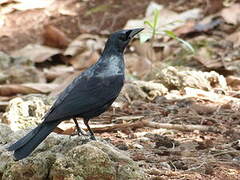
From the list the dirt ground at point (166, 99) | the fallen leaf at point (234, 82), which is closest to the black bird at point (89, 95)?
the dirt ground at point (166, 99)

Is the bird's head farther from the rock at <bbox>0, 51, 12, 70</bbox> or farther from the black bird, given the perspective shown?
the rock at <bbox>0, 51, 12, 70</bbox>

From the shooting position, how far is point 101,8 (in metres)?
9.91

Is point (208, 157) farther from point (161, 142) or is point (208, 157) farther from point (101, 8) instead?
point (101, 8)

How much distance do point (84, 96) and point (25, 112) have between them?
137 centimetres

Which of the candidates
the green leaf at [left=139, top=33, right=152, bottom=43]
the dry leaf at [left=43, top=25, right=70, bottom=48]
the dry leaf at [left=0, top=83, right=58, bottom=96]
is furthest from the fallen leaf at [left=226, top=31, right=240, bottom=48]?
the dry leaf at [left=0, top=83, right=58, bottom=96]

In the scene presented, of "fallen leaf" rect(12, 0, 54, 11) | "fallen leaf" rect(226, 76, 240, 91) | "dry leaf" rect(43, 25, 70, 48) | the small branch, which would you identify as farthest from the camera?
"fallen leaf" rect(12, 0, 54, 11)

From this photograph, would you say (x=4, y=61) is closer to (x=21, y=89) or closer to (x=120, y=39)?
(x=21, y=89)

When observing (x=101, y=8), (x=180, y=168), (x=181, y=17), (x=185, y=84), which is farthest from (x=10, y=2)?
(x=180, y=168)

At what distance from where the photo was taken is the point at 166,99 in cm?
575

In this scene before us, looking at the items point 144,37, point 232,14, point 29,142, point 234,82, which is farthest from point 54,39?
point 29,142

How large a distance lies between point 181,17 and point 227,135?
4264 millimetres

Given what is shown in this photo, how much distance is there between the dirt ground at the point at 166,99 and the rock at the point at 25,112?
44 cm

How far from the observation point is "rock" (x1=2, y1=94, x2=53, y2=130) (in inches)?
198

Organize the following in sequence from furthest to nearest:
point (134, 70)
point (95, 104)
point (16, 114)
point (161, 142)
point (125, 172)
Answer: point (134, 70) < point (16, 114) < point (161, 142) < point (95, 104) < point (125, 172)
